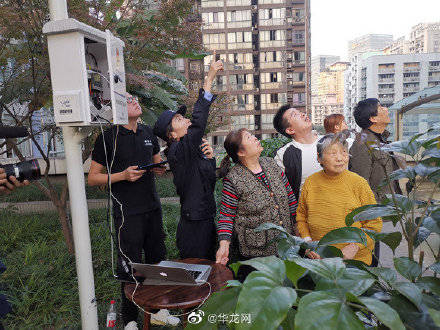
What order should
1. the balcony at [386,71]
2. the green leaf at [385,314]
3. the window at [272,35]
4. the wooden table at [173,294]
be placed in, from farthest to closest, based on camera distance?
the balcony at [386,71] → the window at [272,35] → the wooden table at [173,294] → the green leaf at [385,314]

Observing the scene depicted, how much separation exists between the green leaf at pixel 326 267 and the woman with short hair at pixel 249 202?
1643 mm

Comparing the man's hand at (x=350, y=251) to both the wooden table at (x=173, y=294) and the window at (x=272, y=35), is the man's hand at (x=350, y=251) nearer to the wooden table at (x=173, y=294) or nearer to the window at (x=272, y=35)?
the wooden table at (x=173, y=294)

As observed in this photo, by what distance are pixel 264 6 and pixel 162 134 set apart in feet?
112

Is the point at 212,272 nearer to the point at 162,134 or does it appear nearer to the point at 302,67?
the point at 162,134

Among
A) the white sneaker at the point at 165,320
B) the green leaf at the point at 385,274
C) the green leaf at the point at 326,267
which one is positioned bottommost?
the white sneaker at the point at 165,320

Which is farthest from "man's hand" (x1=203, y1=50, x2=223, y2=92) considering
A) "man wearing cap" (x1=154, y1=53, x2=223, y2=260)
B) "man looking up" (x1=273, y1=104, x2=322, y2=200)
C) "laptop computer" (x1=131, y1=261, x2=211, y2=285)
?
"laptop computer" (x1=131, y1=261, x2=211, y2=285)

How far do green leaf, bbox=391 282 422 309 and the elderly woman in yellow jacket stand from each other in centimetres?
136

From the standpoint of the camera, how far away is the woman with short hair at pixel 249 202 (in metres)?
2.30

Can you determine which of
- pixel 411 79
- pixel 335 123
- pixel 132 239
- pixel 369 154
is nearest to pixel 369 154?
pixel 369 154

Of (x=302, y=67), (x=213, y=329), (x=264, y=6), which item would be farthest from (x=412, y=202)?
(x=302, y=67)

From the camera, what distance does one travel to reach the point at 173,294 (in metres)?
1.80

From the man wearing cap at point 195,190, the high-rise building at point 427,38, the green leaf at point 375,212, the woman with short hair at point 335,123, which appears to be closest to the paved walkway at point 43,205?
the woman with short hair at point 335,123

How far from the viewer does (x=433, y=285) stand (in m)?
0.69

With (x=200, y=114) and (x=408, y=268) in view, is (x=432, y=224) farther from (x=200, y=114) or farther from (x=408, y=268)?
(x=200, y=114)
